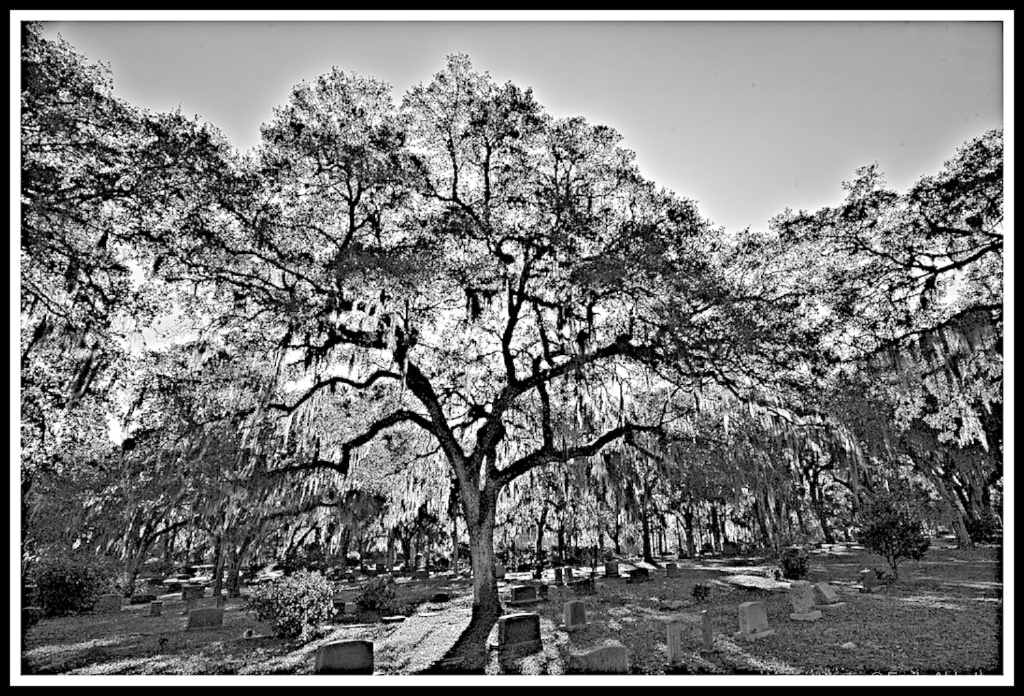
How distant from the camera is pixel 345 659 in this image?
23.3ft

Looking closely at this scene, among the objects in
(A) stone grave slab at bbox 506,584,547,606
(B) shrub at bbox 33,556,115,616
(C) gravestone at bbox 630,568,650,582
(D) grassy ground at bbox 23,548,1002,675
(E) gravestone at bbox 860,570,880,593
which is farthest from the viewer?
(C) gravestone at bbox 630,568,650,582

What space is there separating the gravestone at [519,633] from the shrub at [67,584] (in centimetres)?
1397

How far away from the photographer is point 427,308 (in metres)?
10.1

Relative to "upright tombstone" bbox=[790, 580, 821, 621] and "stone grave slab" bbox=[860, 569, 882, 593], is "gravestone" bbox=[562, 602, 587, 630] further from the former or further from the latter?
"stone grave slab" bbox=[860, 569, 882, 593]

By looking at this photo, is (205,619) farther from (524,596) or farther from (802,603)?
(802,603)

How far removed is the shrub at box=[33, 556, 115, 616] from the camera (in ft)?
48.6

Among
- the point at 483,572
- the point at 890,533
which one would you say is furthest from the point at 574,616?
the point at 890,533

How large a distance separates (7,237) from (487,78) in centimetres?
695

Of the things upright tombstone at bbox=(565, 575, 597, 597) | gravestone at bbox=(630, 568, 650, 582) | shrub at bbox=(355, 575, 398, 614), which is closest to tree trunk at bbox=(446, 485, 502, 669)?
shrub at bbox=(355, 575, 398, 614)

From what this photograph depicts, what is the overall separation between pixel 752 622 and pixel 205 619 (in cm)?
1198

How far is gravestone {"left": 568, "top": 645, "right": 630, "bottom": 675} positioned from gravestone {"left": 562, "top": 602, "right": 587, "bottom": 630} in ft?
13.1

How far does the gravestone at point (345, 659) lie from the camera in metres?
7.01

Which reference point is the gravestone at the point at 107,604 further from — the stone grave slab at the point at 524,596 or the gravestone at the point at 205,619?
the stone grave slab at the point at 524,596
